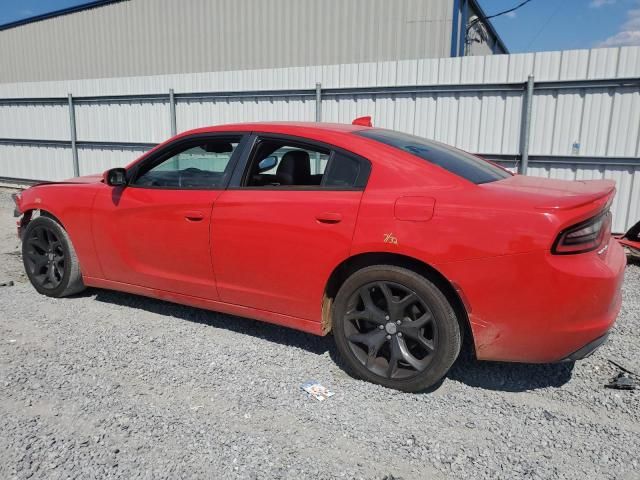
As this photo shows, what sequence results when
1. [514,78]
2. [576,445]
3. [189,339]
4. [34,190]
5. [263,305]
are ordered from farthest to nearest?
[514,78] < [34,190] < [189,339] < [263,305] < [576,445]

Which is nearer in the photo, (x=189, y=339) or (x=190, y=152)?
(x=189, y=339)

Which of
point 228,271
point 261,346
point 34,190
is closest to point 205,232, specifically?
point 228,271

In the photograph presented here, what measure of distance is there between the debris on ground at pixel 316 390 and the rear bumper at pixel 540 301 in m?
0.92

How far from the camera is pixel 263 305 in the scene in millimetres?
3367

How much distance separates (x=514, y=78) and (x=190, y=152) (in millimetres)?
5043

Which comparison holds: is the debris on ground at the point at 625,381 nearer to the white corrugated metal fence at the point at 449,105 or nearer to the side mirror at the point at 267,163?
the side mirror at the point at 267,163

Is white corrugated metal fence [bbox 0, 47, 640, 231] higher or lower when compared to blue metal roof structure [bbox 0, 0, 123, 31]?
lower

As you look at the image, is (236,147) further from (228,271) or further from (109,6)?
(109,6)

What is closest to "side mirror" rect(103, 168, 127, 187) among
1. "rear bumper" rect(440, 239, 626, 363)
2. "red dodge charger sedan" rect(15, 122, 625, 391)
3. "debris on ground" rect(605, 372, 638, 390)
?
"red dodge charger sedan" rect(15, 122, 625, 391)

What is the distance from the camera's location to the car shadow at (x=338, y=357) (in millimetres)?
3109

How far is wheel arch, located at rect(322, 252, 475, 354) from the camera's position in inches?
110

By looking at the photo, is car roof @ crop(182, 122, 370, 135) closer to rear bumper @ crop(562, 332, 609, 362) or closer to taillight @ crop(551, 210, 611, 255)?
taillight @ crop(551, 210, 611, 255)

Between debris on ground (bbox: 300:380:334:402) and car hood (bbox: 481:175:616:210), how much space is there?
149 centimetres

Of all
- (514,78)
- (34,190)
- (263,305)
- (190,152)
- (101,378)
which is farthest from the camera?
(514,78)
